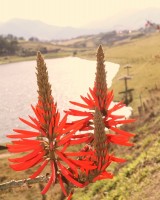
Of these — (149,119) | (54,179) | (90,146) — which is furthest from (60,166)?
(149,119)

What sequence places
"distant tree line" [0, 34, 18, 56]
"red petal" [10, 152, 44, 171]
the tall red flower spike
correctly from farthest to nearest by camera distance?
1. "distant tree line" [0, 34, 18, 56]
2. the tall red flower spike
3. "red petal" [10, 152, 44, 171]

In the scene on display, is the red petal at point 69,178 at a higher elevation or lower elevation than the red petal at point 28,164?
lower

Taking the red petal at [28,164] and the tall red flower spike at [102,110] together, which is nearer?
the red petal at [28,164]

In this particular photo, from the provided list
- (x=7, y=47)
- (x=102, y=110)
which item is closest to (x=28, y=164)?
(x=102, y=110)

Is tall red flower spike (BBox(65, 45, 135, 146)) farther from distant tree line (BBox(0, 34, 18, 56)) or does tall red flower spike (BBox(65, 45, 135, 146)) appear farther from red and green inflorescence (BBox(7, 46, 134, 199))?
distant tree line (BBox(0, 34, 18, 56))

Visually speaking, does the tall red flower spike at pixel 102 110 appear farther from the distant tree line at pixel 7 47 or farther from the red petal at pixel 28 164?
the distant tree line at pixel 7 47

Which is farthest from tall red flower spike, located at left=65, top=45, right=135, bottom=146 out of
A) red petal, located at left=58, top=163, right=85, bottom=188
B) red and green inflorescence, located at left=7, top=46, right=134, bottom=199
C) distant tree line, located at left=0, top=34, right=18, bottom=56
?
distant tree line, located at left=0, top=34, right=18, bottom=56

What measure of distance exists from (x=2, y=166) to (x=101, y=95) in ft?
89.3

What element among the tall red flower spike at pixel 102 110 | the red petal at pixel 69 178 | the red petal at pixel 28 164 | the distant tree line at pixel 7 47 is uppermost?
the distant tree line at pixel 7 47

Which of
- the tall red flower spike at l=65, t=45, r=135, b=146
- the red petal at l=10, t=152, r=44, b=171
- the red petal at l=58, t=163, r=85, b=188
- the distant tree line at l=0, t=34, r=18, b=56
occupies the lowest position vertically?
the red petal at l=58, t=163, r=85, b=188

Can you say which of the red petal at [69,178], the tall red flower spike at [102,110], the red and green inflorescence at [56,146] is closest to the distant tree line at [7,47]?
the tall red flower spike at [102,110]

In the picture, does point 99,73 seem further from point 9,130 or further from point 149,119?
point 9,130

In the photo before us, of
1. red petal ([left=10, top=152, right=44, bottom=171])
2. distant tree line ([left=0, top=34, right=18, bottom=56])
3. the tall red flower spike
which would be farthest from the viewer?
distant tree line ([left=0, top=34, right=18, bottom=56])

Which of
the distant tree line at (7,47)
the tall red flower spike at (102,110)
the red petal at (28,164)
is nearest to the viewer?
the red petal at (28,164)
